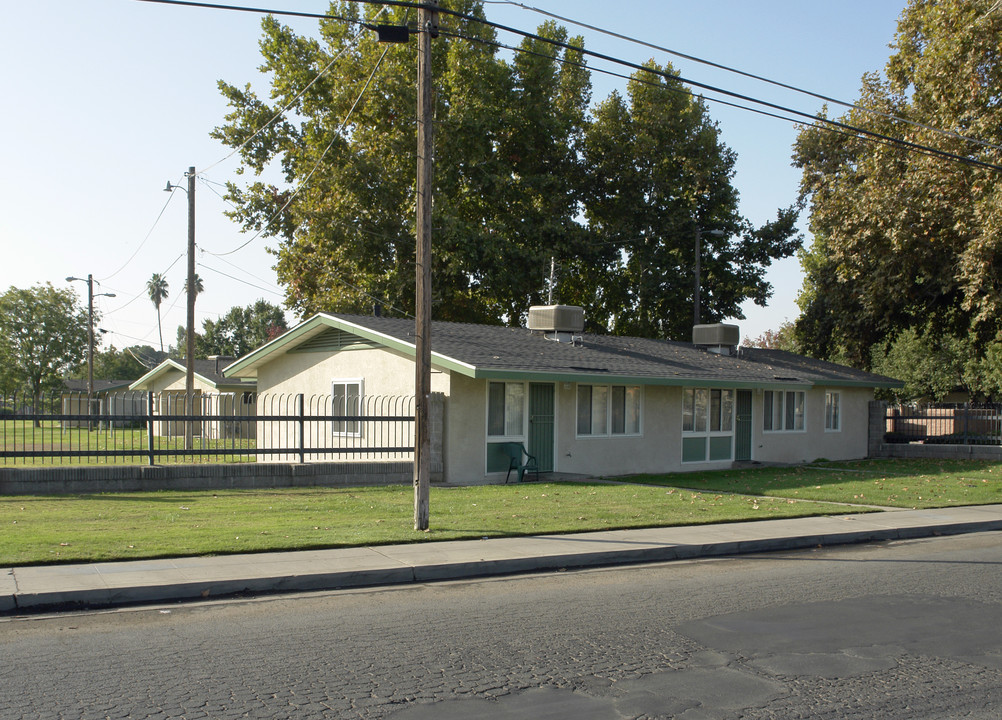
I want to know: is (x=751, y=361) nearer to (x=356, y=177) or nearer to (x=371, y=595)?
(x=356, y=177)

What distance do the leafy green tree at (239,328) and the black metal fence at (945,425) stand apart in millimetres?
78137

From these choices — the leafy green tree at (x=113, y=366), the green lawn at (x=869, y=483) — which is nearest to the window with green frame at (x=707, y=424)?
the green lawn at (x=869, y=483)

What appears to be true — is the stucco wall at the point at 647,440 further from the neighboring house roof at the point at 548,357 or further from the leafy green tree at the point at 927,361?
the leafy green tree at the point at 927,361

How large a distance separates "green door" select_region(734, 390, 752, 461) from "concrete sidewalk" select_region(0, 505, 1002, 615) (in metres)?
11.3

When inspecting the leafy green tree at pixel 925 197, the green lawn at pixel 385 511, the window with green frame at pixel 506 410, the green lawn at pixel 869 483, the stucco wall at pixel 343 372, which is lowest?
the green lawn at pixel 869 483

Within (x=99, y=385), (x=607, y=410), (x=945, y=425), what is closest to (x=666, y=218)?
(x=945, y=425)

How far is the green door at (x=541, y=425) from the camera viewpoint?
1944 centimetres

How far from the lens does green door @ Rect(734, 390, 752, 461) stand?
24391mm

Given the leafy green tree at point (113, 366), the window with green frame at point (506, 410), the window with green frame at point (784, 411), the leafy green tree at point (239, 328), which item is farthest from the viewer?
the leafy green tree at point (239, 328)

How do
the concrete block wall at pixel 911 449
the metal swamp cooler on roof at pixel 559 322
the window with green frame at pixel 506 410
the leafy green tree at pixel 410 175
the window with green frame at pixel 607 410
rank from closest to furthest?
1. the window with green frame at pixel 506 410
2. the window with green frame at pixel 607 410
3. the metal swamp cooler on roof at pixel 559 322
4. the concrete block wall at pixel 911 449
5. the leafy green tree at pixel 410 175

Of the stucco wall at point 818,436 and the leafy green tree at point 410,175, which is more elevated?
the leafy green tree at point 410,175

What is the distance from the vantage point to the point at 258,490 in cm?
1584

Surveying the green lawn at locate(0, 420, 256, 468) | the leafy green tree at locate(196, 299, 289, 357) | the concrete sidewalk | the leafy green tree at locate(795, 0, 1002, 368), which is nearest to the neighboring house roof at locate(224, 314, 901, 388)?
the green lawn at locate(0, 420, 256, 468)

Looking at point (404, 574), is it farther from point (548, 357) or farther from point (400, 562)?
point (548, 357)
